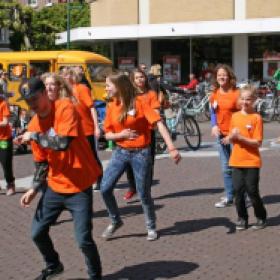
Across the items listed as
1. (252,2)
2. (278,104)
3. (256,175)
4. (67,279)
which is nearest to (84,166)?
(67,279)

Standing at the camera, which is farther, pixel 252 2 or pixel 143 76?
pixel 252 2

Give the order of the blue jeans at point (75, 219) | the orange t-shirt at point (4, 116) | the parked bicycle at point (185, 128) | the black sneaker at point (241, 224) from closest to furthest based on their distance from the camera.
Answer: the blue jeans at point (75, 219) → the black sneaker at point (241, 224) → the orange t-shirt at point (4, 116) → the parked bicycle at point (185, 128)

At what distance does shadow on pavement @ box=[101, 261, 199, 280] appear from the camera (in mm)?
5730

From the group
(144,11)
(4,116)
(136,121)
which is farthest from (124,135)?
(144,11)

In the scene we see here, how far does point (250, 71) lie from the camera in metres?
29.9

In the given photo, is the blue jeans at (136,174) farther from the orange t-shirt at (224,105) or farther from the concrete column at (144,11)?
the concrete column at (144,11)

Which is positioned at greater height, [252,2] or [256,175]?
[252,2]

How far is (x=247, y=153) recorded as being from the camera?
7.06m

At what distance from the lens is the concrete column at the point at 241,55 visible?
2959 centimetres

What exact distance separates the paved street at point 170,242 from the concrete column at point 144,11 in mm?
22395

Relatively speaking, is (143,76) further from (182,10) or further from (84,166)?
(182,10)

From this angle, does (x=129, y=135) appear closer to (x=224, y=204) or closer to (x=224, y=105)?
(x=224, y=105)

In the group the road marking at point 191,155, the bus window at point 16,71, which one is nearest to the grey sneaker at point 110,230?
the road marking at point 191,155

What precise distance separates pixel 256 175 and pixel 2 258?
2669 millimetres
